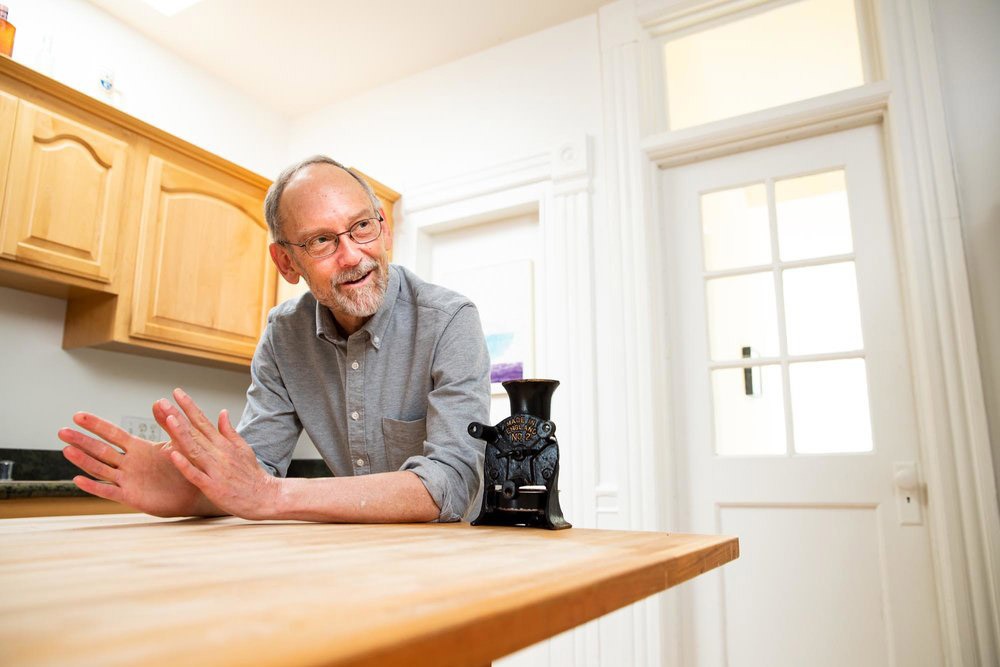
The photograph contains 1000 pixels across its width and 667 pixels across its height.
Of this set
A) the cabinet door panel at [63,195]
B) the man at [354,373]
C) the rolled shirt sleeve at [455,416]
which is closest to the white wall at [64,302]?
the cabinet door panel at [63,195]

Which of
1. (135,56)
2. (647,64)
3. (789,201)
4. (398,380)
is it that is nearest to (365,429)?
(398,380)

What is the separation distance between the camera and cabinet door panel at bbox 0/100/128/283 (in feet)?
7.59

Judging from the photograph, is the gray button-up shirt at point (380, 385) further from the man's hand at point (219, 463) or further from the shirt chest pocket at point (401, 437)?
the man's hand at point (219, 463)

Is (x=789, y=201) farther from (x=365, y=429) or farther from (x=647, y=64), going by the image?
(x=365, y=429)

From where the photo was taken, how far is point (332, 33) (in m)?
3.20

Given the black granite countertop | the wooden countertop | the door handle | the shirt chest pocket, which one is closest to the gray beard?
the shirt chest pocket

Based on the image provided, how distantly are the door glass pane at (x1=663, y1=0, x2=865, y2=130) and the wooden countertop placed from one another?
2379 mm

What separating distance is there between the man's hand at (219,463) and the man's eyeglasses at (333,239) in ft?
1.74

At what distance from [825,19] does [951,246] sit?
110 centimetres

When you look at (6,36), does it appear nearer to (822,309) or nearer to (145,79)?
(145,79)

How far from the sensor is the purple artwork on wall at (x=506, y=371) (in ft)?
9.80

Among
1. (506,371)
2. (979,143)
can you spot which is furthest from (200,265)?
(979,143)

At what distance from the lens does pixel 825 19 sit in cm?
260

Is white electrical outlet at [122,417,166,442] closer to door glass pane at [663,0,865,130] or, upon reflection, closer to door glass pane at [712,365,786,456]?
door glass pane at [712,365,786,456]
